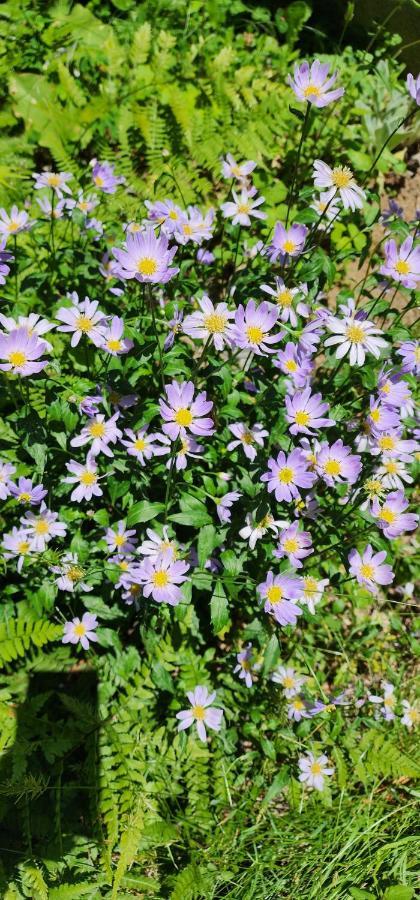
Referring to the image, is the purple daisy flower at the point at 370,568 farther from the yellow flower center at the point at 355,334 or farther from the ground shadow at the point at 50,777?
the ground shadow at the point at 50,777

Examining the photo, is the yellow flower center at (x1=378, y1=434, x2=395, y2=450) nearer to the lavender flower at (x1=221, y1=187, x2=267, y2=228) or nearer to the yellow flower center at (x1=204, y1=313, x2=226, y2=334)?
the yellow flower center at (x1=204, y1=313, x2=226, y2=334)

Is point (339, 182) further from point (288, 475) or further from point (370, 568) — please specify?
point (370, 568)

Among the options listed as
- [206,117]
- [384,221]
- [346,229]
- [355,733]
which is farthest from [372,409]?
[206,117]

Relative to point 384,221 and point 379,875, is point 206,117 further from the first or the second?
point 379,875

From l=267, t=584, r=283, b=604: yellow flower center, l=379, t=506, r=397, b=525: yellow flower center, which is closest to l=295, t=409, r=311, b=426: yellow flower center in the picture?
l=379, t=506, r=397, b=525: yellow flower center

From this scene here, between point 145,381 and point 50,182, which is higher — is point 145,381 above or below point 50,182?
below
